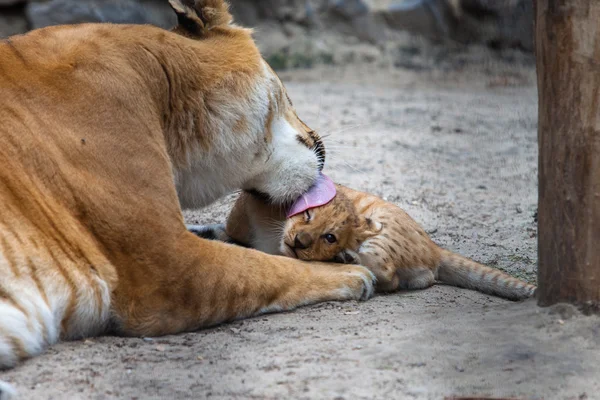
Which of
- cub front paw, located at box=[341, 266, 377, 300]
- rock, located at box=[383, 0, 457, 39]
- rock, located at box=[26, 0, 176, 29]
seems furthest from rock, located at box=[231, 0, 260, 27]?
cub front paw, located at box=[341, 266, 377, 300]

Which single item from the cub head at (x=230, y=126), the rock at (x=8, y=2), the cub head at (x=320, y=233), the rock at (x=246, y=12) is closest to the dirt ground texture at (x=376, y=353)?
the cub head at (x=320, y=233)

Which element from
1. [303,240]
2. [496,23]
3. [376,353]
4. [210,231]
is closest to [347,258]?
[303,240]

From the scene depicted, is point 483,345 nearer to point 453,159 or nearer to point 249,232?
point 249,232

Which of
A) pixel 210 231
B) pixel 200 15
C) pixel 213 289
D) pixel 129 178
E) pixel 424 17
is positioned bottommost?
pixel 424 17

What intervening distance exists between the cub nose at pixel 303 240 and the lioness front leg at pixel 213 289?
289 mm

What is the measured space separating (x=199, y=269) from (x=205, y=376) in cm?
51

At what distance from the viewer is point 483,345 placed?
118 inches

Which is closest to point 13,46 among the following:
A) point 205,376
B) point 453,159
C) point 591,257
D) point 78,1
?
point 205,376

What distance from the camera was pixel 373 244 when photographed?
4.21 meters

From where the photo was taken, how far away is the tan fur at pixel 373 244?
4055mm

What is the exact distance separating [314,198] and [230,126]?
1.93 ft

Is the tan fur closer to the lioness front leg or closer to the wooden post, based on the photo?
the lioness front leg

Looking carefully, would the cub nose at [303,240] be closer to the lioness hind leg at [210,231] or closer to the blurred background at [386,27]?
the lioness hind leg at [210,231]

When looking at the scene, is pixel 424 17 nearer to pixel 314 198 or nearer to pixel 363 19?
pixel 363 19
